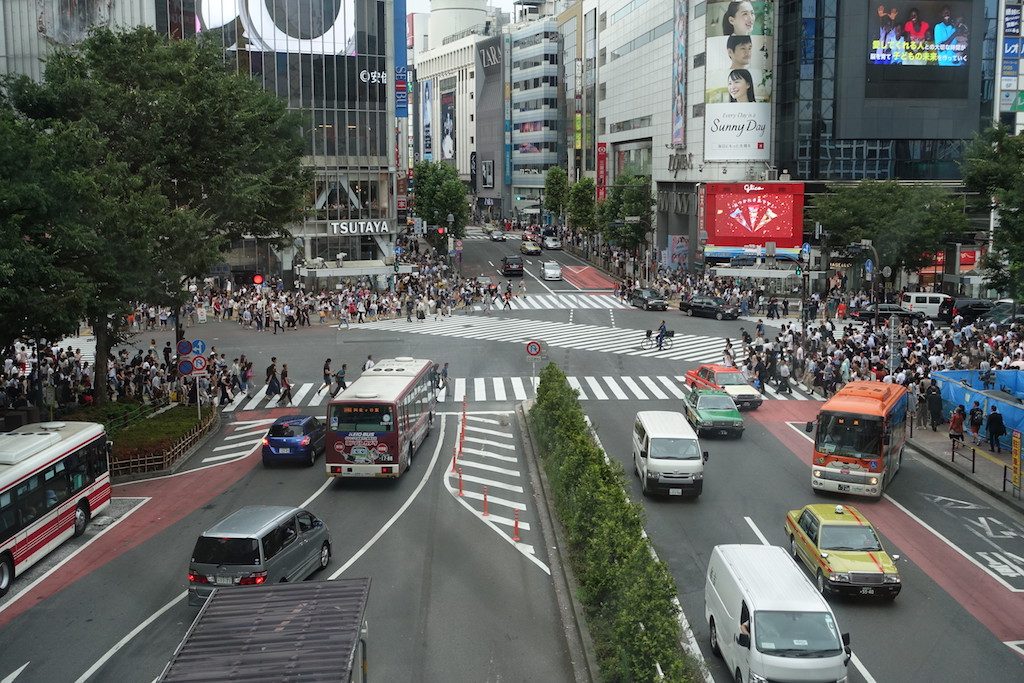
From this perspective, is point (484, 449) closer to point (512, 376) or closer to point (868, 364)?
point (512, 376)

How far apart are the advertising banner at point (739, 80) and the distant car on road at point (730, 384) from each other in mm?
46673

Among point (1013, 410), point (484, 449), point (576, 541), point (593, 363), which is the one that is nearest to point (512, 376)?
point (593, 363)

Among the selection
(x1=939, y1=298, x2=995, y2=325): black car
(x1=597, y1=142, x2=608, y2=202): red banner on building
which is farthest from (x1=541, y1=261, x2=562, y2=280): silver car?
(x1=939, y1=298, x2=995, y2=325): black car

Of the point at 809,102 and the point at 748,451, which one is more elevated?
the point at 809,102

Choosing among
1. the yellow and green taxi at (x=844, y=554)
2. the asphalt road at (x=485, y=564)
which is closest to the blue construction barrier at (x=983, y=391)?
the asphalt road at (x=485, y=564)

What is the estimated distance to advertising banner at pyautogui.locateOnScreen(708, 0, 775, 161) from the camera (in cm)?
8031

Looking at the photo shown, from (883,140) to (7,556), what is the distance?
71.8m

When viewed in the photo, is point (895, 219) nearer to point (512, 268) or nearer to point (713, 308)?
point (713, 308)

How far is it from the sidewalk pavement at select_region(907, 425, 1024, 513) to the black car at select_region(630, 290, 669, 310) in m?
33.8

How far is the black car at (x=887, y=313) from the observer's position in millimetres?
57500

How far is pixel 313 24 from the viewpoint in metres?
79.6

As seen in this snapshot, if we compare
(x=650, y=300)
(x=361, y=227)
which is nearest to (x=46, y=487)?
(x=650, y=300)

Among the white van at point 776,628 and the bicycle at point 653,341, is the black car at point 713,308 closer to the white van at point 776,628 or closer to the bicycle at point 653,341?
the bicycle at point 653,341

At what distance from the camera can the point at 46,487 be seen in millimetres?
21500
